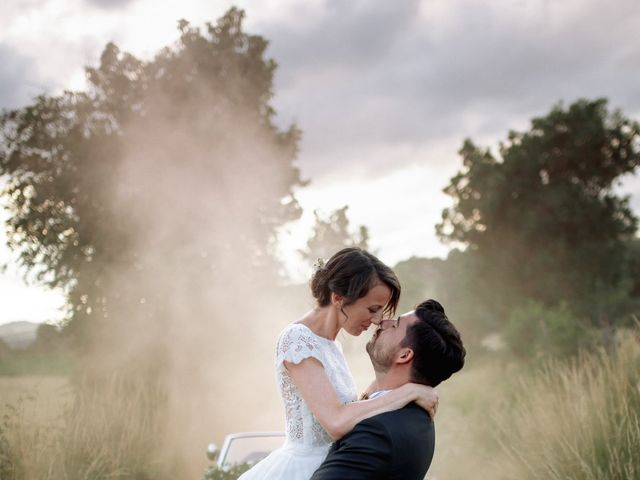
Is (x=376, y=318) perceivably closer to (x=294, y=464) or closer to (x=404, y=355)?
(x=404, y=355)

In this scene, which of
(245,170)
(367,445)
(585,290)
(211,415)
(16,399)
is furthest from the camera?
(585,290)

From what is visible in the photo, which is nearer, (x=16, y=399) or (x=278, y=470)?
(x=278, y=470)

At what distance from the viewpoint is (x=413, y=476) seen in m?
2.77

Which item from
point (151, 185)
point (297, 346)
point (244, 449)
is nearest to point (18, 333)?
point (151, 185)

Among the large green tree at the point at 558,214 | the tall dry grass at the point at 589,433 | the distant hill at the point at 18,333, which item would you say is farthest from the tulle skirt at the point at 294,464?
the large green tree at the point at 558,214

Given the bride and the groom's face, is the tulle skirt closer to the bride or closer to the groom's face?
the bride

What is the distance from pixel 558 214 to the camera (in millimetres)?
19484

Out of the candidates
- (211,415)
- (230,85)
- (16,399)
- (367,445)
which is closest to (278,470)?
(367,445)

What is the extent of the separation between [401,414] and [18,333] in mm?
11580

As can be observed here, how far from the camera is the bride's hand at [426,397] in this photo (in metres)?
2.86

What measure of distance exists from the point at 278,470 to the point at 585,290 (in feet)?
58.0

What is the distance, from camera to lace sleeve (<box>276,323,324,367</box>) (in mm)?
3209

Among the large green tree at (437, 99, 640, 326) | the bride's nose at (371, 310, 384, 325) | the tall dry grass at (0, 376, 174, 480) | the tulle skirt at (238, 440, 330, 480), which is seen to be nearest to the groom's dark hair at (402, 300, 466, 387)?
the bride's nose at (371, 310, 384, 325)

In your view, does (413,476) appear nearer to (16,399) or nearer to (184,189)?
(16,399)
